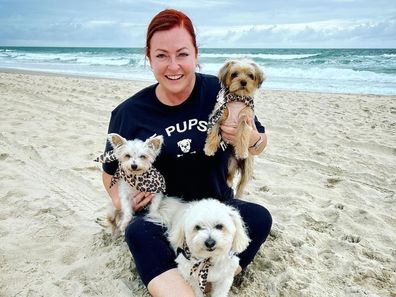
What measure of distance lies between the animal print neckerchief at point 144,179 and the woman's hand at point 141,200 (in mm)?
65

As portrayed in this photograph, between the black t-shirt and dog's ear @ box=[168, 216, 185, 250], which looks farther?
the black t-shirt

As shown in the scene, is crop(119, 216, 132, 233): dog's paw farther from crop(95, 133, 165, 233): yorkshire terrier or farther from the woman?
the woman

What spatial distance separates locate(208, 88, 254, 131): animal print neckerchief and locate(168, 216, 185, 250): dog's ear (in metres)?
0.85

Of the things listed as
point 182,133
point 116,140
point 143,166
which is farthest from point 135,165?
point 182,133

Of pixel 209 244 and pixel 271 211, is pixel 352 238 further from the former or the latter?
pixel 209 244

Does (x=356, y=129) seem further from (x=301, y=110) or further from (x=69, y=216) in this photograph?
(x=69, y=216)

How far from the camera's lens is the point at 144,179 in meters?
3.07

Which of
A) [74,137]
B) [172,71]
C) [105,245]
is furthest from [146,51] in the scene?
[74,137]

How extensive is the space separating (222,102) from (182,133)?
0.51 m

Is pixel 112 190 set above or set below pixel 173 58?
below

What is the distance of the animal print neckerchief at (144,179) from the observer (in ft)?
9.92

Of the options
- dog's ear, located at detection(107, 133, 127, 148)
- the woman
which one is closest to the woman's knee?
the woman

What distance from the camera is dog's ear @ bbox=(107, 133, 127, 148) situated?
9.95 ft

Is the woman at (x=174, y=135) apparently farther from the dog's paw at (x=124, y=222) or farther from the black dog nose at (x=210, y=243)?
the black dog nose at (x=210, y=243)
